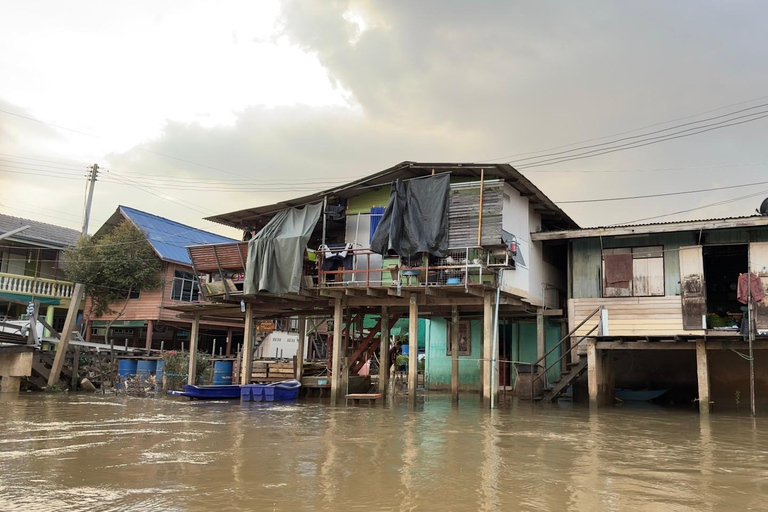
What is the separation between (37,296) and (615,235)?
84.8 ft

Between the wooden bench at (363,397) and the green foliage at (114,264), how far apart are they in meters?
15.1

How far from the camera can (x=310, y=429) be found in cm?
1194

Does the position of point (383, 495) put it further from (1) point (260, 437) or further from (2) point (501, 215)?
(2) point (501, 215)

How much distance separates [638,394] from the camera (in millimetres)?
19953

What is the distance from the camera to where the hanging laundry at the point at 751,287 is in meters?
16.4

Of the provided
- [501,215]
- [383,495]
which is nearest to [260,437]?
[383,495]

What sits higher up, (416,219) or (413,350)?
(416,219)

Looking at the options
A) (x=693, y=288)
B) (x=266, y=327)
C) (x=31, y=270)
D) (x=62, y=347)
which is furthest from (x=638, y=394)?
(x=31, y=270)

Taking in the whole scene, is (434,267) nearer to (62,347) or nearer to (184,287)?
(62,347)

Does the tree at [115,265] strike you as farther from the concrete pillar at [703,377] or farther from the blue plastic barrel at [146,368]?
the concrete pillar at [703,377]

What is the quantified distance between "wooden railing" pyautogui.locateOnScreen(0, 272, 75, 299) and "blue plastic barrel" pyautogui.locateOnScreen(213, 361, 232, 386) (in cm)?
1084

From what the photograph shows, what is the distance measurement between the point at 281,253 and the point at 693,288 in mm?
12251

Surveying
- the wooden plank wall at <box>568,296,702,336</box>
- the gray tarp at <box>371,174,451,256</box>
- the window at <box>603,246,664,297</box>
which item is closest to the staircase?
the wooden plank wall at <box>568,296,702,336</box>

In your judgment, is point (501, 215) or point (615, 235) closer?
point (501, 215)
